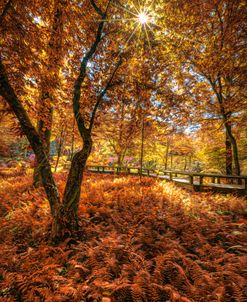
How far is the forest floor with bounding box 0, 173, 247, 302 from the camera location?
93.3 inches

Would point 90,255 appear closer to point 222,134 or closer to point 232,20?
point 232,20

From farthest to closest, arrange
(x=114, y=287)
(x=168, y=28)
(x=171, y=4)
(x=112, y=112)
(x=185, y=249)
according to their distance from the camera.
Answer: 1. (x=112, y=112)
2. (x=168, y=28)
3. (x=171, y=4)
4. (x=185, y=249)
5. (x=114, y=287)

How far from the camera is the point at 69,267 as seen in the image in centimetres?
307

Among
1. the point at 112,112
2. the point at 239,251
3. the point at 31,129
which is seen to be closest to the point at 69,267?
the point at 31,129

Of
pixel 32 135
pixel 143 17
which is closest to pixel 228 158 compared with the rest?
pixel 143 17

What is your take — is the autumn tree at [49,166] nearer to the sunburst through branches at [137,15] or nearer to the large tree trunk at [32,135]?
the large tree trunk at [32,135]

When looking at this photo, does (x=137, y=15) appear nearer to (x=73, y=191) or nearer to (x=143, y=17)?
(x=143, y=17)

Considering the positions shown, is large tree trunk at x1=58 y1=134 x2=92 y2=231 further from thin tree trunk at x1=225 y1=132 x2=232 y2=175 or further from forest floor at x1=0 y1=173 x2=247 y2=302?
thin tree trunk at x1=225 y1=132 x2=232 y2=175

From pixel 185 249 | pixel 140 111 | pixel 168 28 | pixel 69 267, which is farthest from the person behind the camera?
pixel 140 111

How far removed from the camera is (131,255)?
311 cm

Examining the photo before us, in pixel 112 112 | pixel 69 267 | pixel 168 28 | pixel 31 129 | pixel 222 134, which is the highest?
pixel 168 28

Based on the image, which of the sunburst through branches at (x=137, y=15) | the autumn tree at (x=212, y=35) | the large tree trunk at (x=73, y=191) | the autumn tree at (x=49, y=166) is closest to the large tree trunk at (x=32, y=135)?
the autumn tree at (x=49, y=166)

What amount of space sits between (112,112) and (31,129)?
9484 millimetres

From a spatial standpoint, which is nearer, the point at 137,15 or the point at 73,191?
the point at 73,191
